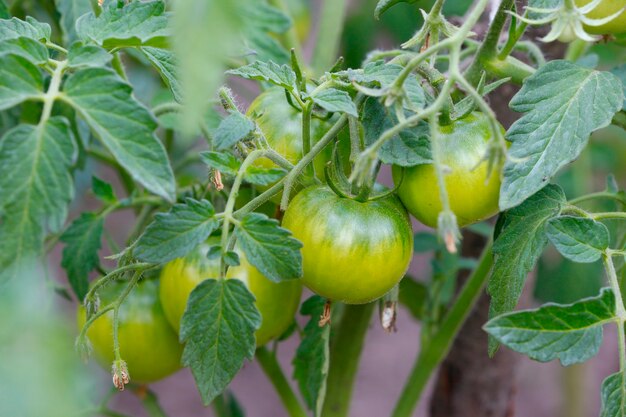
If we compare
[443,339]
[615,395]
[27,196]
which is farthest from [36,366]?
[443,339]

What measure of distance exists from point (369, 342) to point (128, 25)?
7.10 ft

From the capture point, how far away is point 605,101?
509 millimetres

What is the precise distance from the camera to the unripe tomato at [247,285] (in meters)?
0.59

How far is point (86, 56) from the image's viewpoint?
461 millimetres

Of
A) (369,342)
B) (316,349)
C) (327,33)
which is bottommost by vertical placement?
(369,342)

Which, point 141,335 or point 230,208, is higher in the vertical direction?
point 230,208

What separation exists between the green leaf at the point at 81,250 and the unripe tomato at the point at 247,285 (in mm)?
92

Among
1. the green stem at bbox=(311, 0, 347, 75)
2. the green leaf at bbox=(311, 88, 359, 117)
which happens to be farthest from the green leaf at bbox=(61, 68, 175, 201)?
the green stem at bbox=(311, 0, 347, 75)

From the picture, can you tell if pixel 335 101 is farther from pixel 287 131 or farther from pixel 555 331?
pixel 555 331

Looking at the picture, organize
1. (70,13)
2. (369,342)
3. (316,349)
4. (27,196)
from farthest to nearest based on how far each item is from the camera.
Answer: (369,342) < (70,13) < (316,349) < (27,196)

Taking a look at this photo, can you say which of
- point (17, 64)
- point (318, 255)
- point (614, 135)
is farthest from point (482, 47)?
point (614, 135)

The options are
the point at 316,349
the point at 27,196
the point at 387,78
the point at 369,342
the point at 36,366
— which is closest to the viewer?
the point at 36,366

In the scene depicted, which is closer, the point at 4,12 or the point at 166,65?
the point at 166,65

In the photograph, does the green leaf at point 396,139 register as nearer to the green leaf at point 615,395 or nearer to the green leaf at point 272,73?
the green leaf at point 272,73
